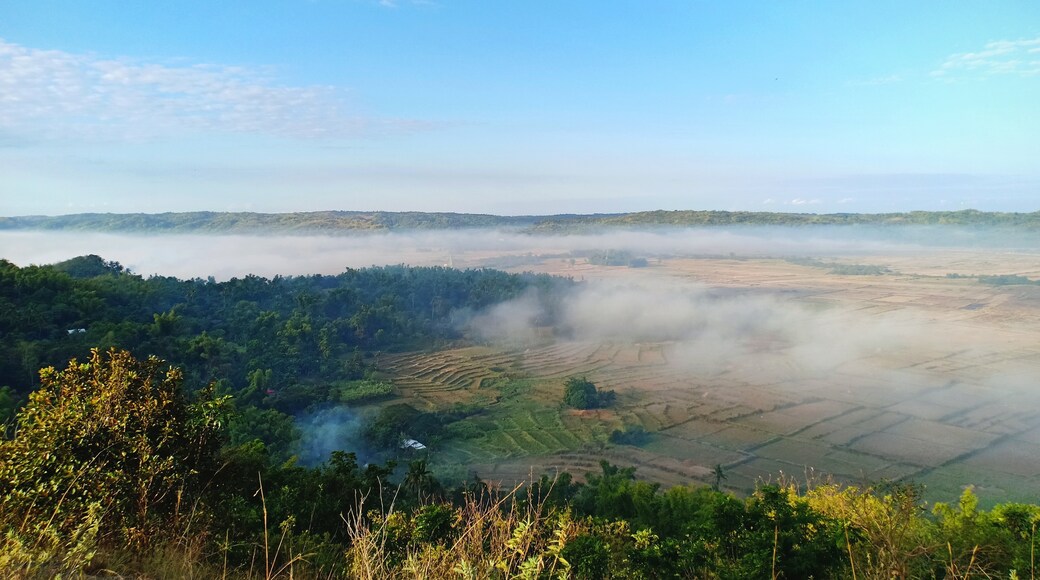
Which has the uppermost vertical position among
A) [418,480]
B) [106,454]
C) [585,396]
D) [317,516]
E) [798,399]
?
[106,454]

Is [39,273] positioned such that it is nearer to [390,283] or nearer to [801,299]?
[390,283]

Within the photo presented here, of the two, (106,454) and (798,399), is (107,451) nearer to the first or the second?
(106,454)

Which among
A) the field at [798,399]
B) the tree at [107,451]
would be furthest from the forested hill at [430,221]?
the tree at [107,451]

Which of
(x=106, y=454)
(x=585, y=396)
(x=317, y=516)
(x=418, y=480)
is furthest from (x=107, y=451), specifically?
(x=585, y=396)

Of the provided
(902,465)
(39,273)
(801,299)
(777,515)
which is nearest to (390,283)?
(39,273)

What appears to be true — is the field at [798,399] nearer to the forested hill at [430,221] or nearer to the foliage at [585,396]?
the foliage at [585,396]

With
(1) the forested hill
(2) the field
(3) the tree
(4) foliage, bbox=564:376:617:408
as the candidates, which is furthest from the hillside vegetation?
(1) the forested hill

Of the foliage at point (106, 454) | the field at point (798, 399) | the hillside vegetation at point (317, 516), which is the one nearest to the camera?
the hillside vegetation at point (317, 516)
